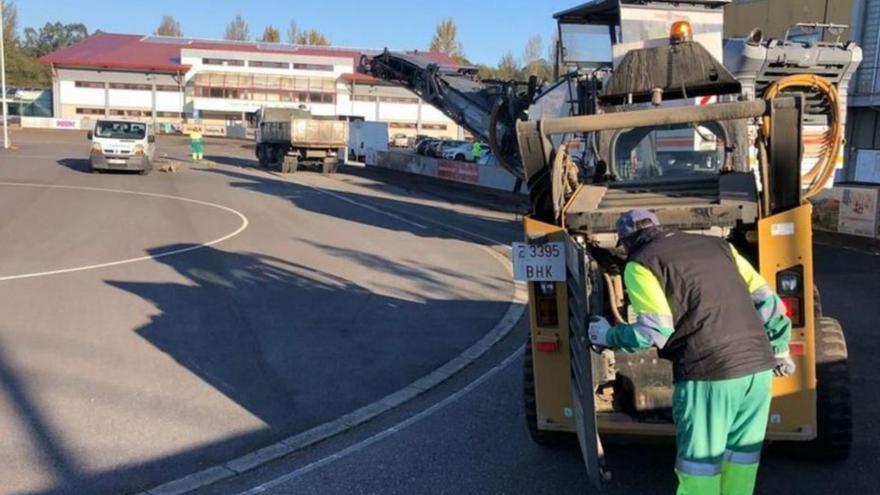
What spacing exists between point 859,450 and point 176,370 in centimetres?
544

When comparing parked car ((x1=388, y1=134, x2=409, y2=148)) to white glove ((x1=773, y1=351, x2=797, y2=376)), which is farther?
parked car ((x1=388, y1=134, x2=409, y2=148))

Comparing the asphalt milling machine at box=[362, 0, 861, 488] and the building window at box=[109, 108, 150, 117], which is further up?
the building window at box=[109, 108, 150, 117]

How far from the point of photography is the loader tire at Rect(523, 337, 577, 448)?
531 cm

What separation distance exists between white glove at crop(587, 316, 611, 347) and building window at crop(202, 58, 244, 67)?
8814 cm

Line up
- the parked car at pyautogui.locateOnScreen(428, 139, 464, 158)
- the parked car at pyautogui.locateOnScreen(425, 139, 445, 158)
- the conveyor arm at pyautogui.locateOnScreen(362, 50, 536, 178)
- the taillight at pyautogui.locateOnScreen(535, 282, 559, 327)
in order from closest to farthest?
the taillight at pyautogui.locateOnScreen(535, 282, 559, 327), the conveyor arm at pyautogui.locateOnScreen(362, 50, 536, 178), the parked car at pyautogui.locateOnScreen(428, 139, 464, 158), the parked car at pyautogui.locateOnScreen(425, 139, 445, 158)

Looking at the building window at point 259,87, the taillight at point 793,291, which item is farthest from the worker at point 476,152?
the building window at point 259,87

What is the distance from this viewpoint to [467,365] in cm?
780

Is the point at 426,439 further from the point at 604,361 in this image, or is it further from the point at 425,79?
the point at 425,79

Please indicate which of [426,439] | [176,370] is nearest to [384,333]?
[176,370]

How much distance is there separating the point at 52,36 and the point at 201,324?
177570mm

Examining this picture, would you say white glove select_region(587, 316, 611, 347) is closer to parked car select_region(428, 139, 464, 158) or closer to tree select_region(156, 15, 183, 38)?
parked car select_region(428, 139, 464, 158)

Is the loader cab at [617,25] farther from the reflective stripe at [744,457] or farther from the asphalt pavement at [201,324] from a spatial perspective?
the reflective stripe at [744,457]

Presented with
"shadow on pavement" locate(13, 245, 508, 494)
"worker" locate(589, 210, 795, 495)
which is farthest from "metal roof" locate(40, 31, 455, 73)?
"worker" locate(589, 210, 795, 495)

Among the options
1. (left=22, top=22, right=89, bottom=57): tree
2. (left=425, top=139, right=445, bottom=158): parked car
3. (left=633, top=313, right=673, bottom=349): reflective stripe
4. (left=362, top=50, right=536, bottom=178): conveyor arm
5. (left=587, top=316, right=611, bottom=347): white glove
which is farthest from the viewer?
(left=22, top=22, right=89, bottom=57): tree
